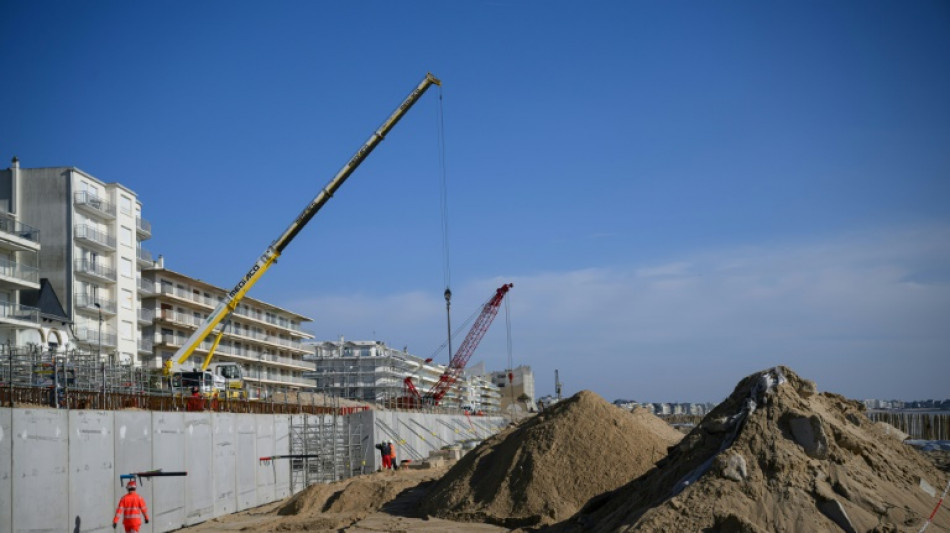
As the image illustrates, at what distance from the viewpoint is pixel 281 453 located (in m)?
32.4

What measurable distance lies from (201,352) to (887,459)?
60645 millimetres

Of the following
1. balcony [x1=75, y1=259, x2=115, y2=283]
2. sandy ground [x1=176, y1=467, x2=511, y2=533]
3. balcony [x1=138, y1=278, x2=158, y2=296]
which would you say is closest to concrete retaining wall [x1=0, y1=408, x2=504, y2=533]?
sandy ground [x1=176, y1=467, x2=511, y2=533]

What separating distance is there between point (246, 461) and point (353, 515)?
24.7 feet

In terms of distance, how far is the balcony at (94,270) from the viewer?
154 ft

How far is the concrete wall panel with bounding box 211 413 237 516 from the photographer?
26.2 m

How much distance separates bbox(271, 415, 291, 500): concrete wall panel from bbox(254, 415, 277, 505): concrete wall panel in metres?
0.30

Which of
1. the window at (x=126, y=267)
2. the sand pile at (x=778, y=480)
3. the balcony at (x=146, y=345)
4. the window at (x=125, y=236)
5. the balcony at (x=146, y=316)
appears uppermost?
the window at (x=125, y=236)

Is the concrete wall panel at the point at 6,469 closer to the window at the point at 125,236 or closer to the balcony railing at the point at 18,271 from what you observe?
the balcony railing at the point at 18,271

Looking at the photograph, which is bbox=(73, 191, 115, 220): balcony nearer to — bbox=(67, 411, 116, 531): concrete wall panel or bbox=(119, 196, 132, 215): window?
bbox=(119, 196, 132, 215): window

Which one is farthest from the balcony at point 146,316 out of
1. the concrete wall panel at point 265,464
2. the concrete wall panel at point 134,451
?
the concrete wall panel at point 134,451

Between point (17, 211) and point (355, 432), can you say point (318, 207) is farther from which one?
point (17, 211)

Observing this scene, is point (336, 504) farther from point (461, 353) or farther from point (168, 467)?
point (461, 353)

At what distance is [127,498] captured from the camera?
17.1 meters

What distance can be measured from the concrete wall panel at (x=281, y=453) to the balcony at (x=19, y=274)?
54.0 ft
